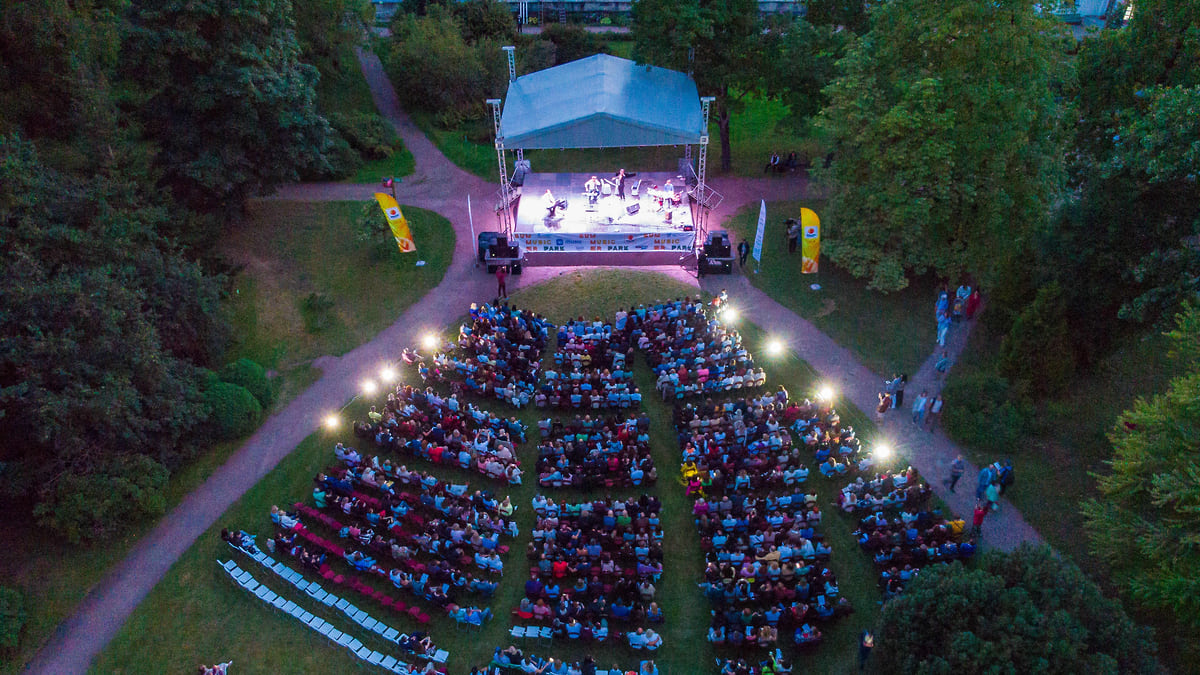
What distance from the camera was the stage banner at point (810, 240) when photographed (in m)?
28.2

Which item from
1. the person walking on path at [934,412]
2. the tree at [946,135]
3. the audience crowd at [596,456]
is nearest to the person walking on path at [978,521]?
the person walking on path at [934,412]

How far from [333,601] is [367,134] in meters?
28.1

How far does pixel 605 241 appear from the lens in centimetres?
3066

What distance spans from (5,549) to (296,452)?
7124mm

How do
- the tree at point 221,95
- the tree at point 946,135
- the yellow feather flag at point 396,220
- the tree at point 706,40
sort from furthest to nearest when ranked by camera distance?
the tree at point 706,40
the yellow feather flag at point 396,220
the tree at point 221,95
the tree at point 946,135

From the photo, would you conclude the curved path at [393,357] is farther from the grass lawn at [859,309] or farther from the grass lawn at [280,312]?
the grass lawn at [859,309]

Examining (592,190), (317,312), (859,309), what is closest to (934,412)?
(859,309)

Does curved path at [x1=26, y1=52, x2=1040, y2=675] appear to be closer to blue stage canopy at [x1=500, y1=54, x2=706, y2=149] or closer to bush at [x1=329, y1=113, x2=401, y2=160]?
bush at [x1=329, y1=113, x2=401, y2=160]

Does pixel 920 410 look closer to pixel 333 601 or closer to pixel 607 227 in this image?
pixel 607 227

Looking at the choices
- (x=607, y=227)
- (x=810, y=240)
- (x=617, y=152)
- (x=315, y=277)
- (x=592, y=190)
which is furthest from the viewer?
(x=617, y=152)

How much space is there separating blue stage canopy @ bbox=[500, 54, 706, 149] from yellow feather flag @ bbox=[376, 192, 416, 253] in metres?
4.93

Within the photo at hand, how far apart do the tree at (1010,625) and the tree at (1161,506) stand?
162cm

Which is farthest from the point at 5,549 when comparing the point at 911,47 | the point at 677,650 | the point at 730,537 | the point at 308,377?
the point at 911,47

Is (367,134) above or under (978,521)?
above
